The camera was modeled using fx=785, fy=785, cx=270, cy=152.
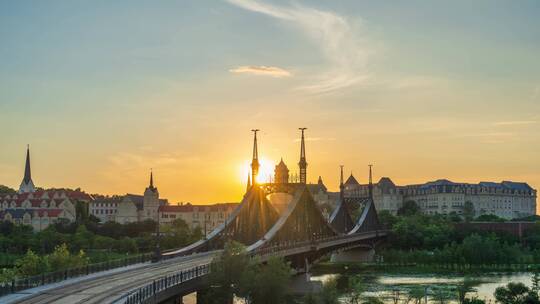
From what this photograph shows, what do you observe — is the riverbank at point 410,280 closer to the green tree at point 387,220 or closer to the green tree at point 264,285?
the green tree at point 264,285

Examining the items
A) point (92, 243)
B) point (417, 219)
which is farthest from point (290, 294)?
point (417, 219)

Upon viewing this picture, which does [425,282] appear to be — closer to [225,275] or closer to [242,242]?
[242,242]

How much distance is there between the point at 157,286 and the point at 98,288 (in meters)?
4.29

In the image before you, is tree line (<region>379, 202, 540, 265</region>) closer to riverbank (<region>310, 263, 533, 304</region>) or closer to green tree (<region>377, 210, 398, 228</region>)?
green tree (<region>377, 210, 398, 228</region>)

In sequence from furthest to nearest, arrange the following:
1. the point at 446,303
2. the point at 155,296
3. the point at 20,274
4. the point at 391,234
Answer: the point at 391,234 → the point at 20,274 → the point at 446,303 → the point at 155,296

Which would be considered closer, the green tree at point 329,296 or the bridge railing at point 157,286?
the bridge railing at point 157,286

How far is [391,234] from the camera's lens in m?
167

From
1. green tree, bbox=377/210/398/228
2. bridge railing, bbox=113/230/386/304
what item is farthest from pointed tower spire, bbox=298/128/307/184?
green tree, bbox=377/210/398/228

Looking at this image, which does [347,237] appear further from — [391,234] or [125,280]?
[125,280]

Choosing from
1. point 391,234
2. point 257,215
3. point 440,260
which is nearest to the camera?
point 257,215

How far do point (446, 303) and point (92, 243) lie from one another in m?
85.3

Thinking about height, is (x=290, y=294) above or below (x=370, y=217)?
below

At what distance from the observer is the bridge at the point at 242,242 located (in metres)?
48.2

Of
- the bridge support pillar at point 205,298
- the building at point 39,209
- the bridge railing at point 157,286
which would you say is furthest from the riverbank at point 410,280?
the building at point 39,209
